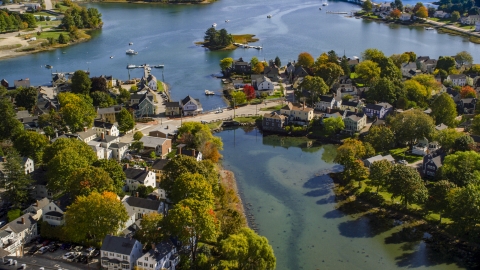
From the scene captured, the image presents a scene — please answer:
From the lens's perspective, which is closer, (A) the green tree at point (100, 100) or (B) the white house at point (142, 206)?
(B) the white house at point (142, 206)

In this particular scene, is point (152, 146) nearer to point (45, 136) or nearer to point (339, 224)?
point (45, 136)

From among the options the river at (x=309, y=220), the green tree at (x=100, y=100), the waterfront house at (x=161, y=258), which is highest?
the green tree at (x=100, y=100)

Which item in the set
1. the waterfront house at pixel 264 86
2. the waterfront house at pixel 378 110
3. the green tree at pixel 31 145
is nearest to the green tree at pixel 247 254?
the green tree at pixel 31 145

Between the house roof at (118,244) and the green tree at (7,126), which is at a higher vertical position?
the green tree at (7,126)

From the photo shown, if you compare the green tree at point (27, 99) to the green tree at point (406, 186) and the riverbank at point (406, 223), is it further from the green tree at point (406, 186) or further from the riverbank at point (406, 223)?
the green tree at point (406, 186)

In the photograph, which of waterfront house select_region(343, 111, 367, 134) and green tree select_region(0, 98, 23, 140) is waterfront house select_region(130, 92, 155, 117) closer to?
green tree select_region(0, 98, 23, 140)

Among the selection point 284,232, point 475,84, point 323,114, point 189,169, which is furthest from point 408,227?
point 475,84
